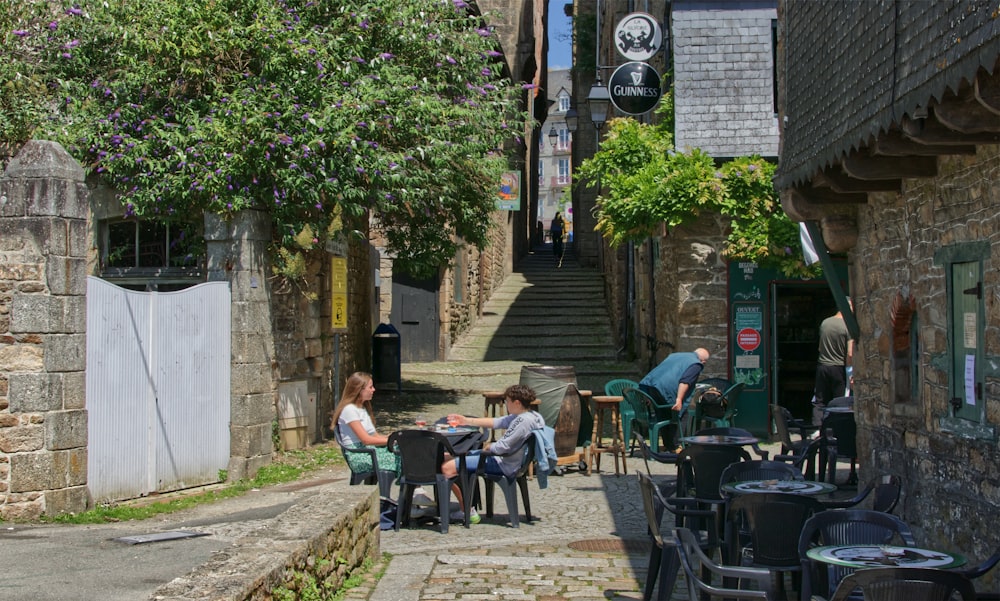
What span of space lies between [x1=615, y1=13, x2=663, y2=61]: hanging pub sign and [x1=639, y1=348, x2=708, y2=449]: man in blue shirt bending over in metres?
4.76

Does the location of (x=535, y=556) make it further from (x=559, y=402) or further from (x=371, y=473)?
(x=559, y=402)

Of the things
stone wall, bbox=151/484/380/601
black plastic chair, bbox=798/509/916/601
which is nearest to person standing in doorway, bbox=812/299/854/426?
stone wall, bbox=151/484/380/601

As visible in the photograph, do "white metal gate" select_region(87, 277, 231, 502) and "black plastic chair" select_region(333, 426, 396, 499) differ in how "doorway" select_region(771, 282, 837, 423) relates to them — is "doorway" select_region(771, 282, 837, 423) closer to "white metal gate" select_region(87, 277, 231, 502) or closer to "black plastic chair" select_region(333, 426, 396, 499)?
"black plastic chair" select_region(333, 426, 396, 499)

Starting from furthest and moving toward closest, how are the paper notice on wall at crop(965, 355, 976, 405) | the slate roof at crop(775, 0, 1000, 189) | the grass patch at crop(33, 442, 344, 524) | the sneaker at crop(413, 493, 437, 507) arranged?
the sneaker at crop(413, 493, 437, 507) → the grass patch at crop(33, 442, 344, 524) → the paper notice on wall at crop(965, 355, 976, 405) → the slate roof at crop(775, 0, 1000, 189)

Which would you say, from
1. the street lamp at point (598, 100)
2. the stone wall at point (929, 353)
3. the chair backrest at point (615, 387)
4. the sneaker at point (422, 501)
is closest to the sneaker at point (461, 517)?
the sneaker at point (422, 501)

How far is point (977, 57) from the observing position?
4.97 meters

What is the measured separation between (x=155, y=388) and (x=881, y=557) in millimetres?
6725

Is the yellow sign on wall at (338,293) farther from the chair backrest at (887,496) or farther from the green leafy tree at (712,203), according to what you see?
the chair backrest at (887,496)

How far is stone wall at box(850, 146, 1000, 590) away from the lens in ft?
20.6

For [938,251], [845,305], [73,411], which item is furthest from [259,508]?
[938,251]

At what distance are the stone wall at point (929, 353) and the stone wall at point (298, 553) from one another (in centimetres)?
356

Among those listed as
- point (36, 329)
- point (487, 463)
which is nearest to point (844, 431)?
point (487, 463)

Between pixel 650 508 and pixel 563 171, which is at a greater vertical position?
pixel 563 171

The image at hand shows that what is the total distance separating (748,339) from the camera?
1370 centimetres
